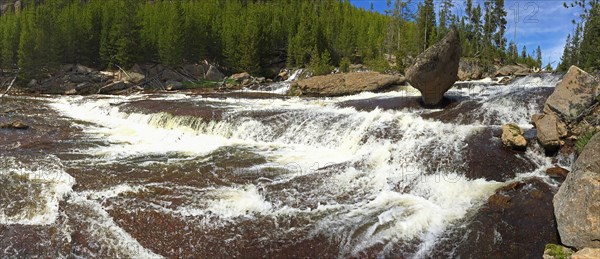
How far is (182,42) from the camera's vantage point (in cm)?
5391

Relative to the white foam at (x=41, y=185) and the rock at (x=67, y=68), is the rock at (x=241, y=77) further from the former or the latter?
the white foam at (x=41, y=185)

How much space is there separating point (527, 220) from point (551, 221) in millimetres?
503

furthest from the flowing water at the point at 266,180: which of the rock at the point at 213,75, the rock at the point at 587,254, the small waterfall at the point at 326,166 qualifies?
the rock at the point at 213,75

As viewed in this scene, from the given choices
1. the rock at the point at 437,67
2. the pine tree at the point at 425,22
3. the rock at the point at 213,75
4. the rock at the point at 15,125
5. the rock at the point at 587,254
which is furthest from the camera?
the pine tree at the point at 425,22

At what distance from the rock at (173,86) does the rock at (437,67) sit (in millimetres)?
33765

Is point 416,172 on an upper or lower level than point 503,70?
lower

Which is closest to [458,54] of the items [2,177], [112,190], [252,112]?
[252,112]

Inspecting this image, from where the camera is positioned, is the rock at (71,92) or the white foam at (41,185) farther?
the rock at (71,92)

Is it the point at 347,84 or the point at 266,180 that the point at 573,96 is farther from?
the point at 347,84

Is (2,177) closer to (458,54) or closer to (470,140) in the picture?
(470,140)

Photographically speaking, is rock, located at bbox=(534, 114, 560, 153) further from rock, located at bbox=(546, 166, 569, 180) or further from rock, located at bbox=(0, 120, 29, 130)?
rock, located at bbox=(0, 120, 29, 130)

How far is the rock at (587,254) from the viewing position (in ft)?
23.5

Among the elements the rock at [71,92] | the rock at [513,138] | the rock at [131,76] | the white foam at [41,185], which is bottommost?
the white foam at [41,185]

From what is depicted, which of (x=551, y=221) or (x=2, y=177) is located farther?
(x=2, y=177)
